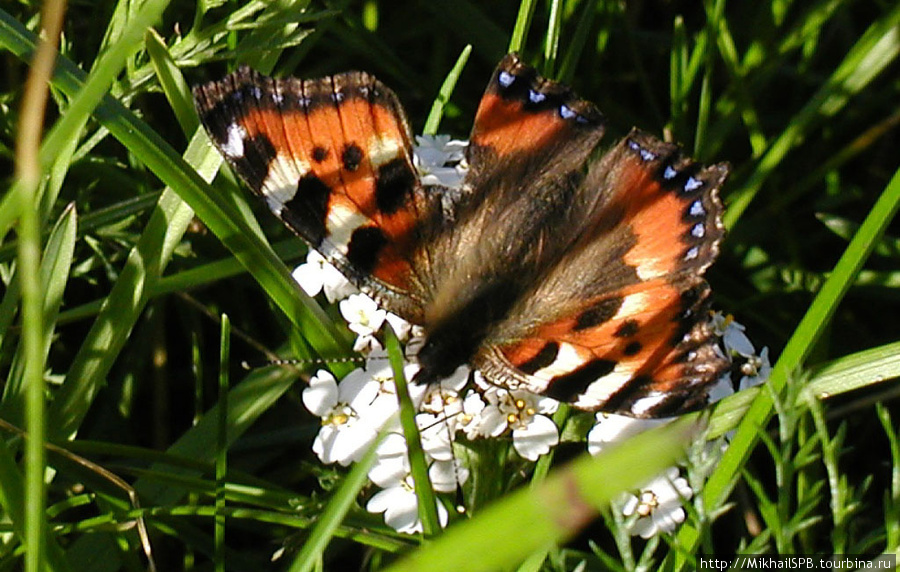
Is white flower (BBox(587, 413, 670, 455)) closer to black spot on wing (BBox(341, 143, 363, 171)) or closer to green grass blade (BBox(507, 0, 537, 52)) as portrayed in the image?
black spot on wing (BBox(341, 143, 363, 171))

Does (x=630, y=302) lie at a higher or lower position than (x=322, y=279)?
lower

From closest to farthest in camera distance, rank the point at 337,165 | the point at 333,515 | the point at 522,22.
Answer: the point at 333,515, the point at 337,165, the point at 522,22

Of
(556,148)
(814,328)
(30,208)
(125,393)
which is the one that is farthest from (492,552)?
(125,393)

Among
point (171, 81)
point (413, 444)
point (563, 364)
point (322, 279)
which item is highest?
point (171, 81)

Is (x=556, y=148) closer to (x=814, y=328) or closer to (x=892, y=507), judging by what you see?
(x=814, y=328)

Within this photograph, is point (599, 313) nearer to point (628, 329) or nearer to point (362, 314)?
point (628, 329)

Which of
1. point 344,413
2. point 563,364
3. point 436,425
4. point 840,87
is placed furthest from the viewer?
point 840,87

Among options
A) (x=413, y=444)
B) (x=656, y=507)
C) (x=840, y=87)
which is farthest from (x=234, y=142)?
(x=840, y=87)
